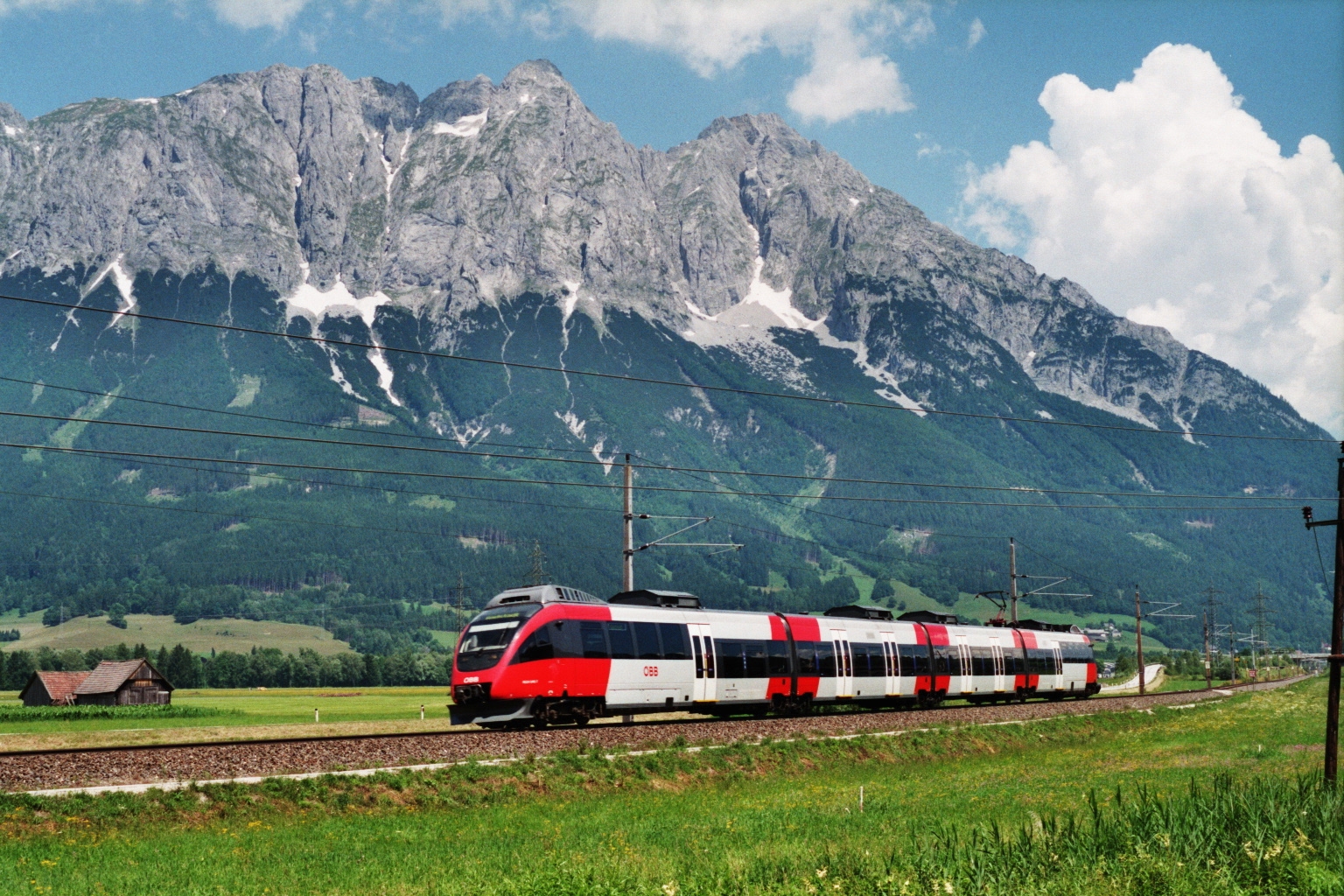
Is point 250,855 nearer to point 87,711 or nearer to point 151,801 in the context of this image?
point 151,801

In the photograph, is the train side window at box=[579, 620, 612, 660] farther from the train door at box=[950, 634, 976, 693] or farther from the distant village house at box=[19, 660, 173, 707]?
the distant village house at box=[19, 660, 173, 707]

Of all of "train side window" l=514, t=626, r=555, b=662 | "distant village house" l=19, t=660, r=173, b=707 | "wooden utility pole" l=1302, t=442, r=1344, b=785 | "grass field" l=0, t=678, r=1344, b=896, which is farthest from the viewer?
"distant village house" l=19, t=660, r=173, b=707

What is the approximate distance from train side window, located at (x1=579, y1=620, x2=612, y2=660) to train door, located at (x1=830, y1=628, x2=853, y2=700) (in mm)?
16403

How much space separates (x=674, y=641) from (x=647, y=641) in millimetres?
1658

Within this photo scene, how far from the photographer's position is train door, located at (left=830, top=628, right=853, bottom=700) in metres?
58.8

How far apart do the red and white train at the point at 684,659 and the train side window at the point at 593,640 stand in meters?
0.04

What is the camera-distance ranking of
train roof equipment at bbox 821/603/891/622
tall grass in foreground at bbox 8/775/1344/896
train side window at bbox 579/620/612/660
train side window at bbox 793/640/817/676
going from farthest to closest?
train roof equipment at bbox 821/603/891/622 → train side window at bbox 793/640/817/676 → train side window at bbox 579/620/612/660 → tall grass in foreground at bbox 8/775/1344/896

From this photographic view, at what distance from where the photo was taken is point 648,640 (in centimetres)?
4812

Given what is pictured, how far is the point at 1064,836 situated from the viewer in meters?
20.8

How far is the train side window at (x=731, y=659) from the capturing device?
51.6 m

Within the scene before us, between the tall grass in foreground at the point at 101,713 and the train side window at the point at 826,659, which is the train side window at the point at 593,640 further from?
the tall grass in foreground at the point at 101,713

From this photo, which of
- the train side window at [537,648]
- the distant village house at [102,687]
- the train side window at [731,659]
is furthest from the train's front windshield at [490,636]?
the distant village house at [102,687]

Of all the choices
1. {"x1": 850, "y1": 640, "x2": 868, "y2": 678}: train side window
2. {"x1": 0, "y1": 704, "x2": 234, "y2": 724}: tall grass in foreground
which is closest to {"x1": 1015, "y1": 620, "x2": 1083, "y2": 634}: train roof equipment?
{"x1": 850, "y1": 640, "x2": 868, "y2": 678}: train side window

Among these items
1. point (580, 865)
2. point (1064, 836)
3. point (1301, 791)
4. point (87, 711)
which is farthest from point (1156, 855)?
point (87, 711)
